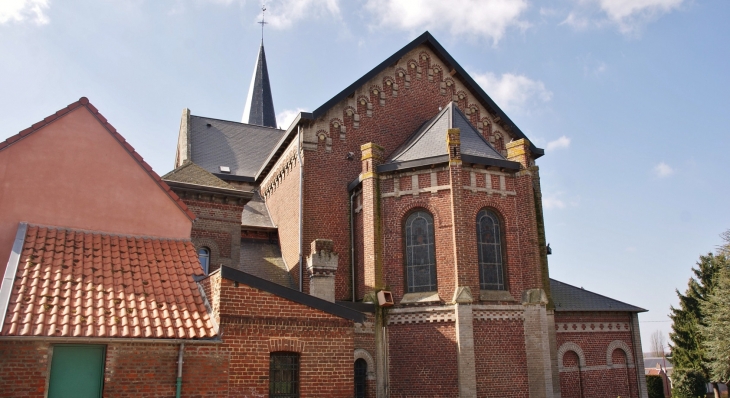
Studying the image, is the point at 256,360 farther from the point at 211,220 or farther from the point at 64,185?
the point at 211,220

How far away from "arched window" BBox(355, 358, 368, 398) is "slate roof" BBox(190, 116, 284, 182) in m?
11.0

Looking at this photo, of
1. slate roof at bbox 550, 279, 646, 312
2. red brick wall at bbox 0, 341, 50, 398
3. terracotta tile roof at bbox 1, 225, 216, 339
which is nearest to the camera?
red brick wall at bbox 0, 341, 50, 398

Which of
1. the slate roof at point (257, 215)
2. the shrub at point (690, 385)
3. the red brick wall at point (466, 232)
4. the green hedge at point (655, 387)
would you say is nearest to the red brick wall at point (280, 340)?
the red brick wall at point (466, 232)

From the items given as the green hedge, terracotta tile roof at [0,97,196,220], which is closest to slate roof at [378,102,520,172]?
terracotta tile roof at [0,97,196,220]

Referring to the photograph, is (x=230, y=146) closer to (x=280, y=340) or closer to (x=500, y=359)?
(x=500, y=359)

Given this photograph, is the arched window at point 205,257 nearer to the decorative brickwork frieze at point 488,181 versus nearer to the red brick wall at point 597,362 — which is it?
the decorative brickwork frieze at point 488,181

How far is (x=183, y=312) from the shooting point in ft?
32.3

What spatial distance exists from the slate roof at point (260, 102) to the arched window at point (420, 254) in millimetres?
26023

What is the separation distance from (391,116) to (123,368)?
1376cm

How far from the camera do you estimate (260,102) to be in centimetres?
4253

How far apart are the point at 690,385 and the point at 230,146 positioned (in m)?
25.4

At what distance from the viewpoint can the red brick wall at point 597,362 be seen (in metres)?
18.8

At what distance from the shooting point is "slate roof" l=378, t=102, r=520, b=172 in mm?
17094

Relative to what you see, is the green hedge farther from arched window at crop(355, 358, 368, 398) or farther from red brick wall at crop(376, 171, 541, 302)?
arched window at crop(355, 358, 368, 398)
